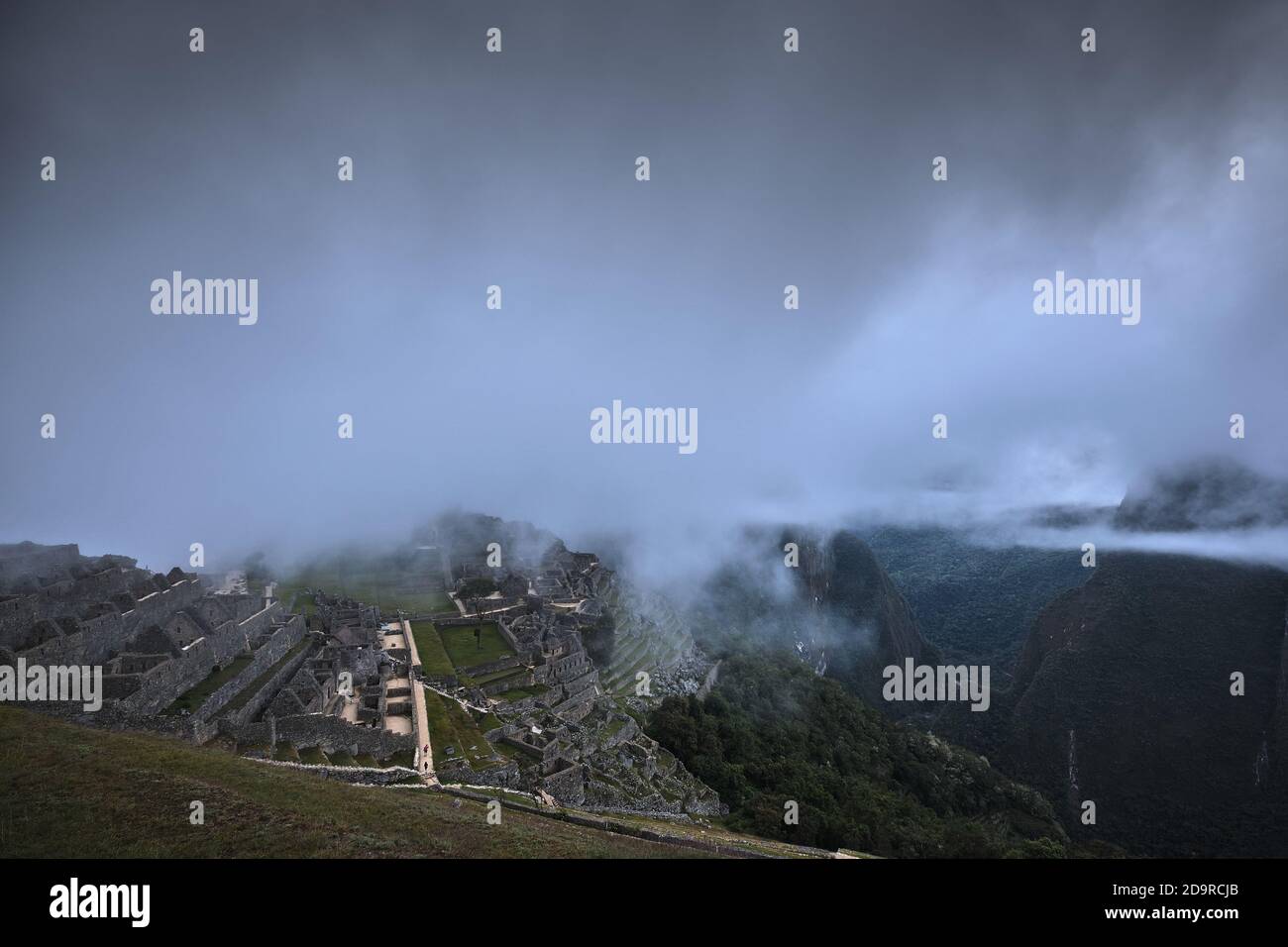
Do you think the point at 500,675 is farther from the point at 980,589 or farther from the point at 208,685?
the point at 980,589

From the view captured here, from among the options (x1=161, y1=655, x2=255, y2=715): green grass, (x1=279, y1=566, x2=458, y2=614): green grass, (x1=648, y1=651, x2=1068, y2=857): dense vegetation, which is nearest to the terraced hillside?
(x1=648, y1=651, x2=1068, y2=857): dense vegetation

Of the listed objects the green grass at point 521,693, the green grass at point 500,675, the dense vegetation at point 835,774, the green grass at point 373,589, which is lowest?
the dense vegetation at point 835,774

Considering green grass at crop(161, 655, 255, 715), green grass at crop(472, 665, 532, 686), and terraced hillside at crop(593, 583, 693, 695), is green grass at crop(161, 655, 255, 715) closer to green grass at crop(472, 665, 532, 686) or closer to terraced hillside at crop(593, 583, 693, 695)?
green grass at crop(472, 665, 532, 686)

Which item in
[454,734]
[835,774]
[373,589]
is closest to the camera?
[454,734]

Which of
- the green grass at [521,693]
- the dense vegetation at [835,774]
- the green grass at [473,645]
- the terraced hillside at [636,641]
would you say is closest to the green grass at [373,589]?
the green grass at [473,645]

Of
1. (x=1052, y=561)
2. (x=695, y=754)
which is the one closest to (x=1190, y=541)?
(x=1052, y=561)

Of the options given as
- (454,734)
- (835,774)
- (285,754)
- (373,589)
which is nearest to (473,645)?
(454,734)

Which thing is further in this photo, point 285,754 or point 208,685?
point 208,685

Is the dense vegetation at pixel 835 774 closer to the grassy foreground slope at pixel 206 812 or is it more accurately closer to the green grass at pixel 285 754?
the grassy foreground slope at pixel 206 812
